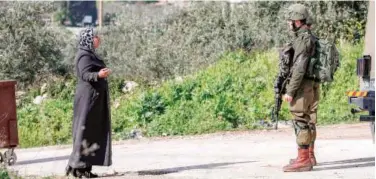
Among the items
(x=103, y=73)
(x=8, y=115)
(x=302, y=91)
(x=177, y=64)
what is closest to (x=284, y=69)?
(x=302, y=91)

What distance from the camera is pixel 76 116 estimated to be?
10.8 metres

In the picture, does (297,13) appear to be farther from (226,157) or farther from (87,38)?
(226,157)

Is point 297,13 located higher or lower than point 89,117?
higher

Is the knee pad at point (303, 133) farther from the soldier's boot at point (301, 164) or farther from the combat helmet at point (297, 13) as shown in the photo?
the combat helmet at point (297, 13)

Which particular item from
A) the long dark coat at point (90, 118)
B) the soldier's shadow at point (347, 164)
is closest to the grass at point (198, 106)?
the soldier's shadow at point (347, 164)

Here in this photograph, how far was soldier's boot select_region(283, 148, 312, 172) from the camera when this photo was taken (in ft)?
34.9

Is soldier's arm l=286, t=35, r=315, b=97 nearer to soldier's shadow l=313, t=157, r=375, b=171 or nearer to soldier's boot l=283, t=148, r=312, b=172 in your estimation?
soldier's boot l=283, t=148, r=312, b=172

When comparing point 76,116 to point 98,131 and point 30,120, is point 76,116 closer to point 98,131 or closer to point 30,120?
point 98,131

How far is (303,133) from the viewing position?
416 inches

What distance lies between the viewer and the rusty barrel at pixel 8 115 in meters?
12.0

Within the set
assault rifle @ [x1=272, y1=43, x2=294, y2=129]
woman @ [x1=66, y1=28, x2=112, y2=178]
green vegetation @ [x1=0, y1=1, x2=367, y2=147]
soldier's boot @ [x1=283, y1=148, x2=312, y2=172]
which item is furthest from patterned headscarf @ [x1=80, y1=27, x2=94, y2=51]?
green vegetation @ [x1=0, y1=1, x2=367, y2=147]

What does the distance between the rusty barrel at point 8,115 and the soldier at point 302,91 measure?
3379 mm

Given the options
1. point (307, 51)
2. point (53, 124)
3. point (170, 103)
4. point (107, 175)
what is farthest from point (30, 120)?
point (307, 51)

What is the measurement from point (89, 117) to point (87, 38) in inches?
32.3
